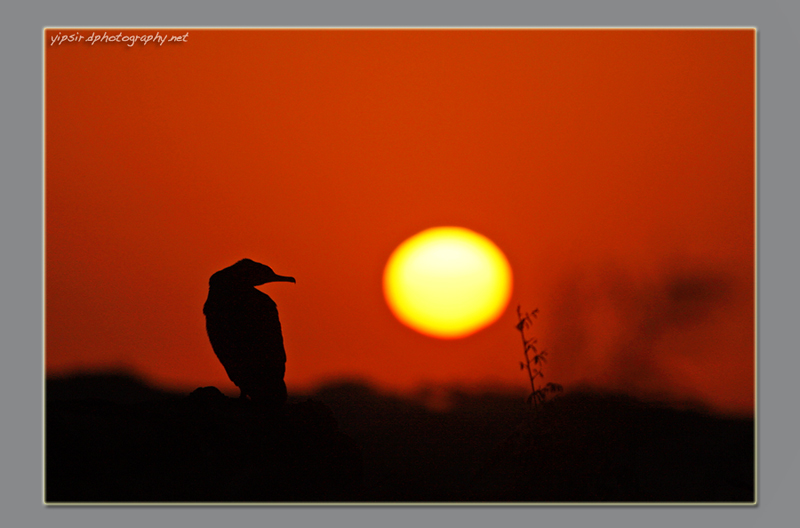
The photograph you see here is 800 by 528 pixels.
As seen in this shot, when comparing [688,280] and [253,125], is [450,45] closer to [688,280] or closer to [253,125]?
[253,125]

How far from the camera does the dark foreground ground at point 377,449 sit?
13.0 ft

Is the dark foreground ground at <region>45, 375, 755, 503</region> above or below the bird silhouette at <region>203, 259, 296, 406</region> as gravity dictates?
below

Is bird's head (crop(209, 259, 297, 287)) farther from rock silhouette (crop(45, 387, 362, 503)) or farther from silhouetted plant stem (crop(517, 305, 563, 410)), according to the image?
silhouetted plant stem (crop(517, 305, 563, 410))

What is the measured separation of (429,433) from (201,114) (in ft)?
7.33

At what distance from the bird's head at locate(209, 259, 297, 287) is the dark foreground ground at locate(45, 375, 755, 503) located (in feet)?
2.05

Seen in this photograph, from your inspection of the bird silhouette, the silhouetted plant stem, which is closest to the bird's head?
the bird silhouette

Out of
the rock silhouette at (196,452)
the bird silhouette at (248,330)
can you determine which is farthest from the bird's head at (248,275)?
the rock silhouette at (196,452)

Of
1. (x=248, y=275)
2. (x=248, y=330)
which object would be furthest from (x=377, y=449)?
(x=248, y=275)

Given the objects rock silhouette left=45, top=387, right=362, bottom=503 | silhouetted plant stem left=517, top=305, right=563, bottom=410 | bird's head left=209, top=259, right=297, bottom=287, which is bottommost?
rock silhouette left=45, top=387, right=362, bottom=503

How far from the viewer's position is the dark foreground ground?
155 inches

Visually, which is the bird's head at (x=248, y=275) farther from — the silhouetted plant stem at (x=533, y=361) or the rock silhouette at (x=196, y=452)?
the silhouetted plant stem at (x=533, y=361)

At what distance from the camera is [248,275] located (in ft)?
12.9

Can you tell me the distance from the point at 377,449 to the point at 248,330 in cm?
98

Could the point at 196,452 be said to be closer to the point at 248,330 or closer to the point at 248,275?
the point at 248,330
